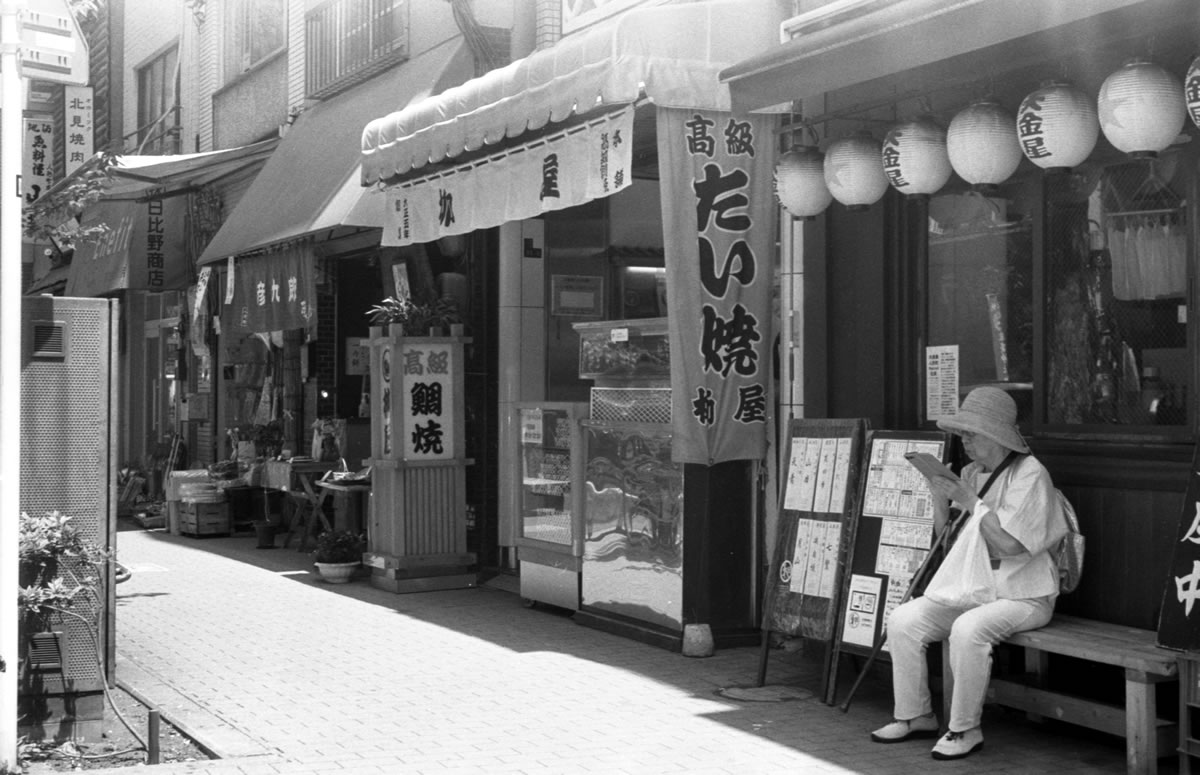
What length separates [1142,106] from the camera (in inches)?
247

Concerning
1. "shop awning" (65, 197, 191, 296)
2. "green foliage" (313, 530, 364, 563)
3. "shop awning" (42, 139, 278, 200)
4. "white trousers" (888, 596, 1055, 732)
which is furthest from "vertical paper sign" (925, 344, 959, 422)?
"shop awning" (65, 197, 191, 296)

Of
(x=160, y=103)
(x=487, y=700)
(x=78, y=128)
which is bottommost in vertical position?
(x=487, y=700)

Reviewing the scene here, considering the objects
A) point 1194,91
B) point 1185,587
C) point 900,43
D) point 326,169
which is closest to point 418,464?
point 326,169

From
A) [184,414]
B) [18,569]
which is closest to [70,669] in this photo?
[18,569]

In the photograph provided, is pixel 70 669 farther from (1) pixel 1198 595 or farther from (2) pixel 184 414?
(2) pixel 184 414

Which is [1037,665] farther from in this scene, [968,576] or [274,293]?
[274,293]

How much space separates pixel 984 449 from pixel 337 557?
23.7ft

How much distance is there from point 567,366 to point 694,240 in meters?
4.03

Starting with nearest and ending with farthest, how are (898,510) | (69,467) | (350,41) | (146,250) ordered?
1. (69,467)
2. (898,510)
3. (350,41)
4. (146,250)

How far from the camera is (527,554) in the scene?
1094cm

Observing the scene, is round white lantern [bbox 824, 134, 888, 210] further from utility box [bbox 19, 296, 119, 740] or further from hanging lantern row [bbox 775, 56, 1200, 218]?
utility box [bbox 19, 296, 119, 740]

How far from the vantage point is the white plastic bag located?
6.74 m

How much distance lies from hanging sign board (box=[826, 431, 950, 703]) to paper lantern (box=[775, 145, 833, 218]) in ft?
4.81

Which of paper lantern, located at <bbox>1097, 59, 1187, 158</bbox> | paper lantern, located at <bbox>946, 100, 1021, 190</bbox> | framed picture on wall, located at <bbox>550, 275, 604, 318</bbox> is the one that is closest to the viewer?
paper lantern, located at <bbox>1097, 59, 1187, 158</bbox>
